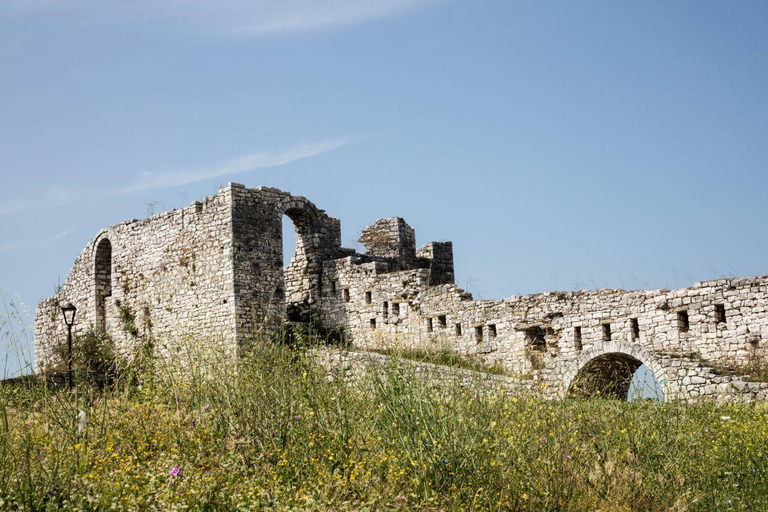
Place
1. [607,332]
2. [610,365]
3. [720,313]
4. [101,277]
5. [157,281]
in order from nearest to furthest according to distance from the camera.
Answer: [720,313]
[610,365]
[607,332]
[157,281]
[101,277]

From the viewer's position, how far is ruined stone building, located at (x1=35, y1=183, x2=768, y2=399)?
16641 millimetres

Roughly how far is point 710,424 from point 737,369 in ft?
15.9

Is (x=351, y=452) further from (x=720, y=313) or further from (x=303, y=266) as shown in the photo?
(x=303, y=266)

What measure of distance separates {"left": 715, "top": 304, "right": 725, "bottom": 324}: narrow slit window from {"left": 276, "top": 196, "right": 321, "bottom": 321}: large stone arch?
10.8m

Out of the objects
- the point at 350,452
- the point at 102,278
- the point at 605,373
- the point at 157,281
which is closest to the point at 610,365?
the point at 605,373

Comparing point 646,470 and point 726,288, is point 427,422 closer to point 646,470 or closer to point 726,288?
point 646,470

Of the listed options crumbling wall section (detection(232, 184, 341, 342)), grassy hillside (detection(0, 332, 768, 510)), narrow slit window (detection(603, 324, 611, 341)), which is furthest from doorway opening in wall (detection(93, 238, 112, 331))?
grassy hillside (detection(0, 332, 768, 510))

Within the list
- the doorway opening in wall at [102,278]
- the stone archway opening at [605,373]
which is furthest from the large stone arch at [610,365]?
the doorway opening in wall at [102,278]

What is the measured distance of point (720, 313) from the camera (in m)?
16.8

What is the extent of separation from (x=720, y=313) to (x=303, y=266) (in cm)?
1147

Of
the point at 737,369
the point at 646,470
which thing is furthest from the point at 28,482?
the point at 737,369

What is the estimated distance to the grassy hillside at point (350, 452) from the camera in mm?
7531

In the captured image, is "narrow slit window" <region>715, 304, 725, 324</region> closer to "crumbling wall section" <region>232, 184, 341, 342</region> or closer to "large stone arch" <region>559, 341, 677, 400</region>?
"large stone arch" <region>559, 341, 677, 400</region>

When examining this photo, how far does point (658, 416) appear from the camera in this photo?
10.1 meters
